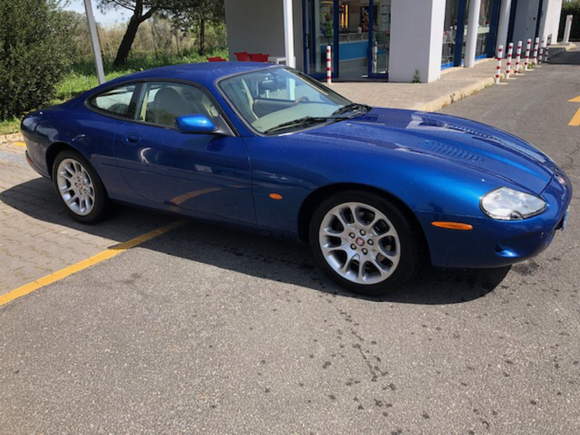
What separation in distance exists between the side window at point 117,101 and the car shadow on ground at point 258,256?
100 cm

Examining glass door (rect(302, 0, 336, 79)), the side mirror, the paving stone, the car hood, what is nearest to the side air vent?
the car hood

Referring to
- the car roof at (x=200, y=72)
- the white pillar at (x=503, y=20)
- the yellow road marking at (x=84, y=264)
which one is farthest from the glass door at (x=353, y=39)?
the yellow road marking at (x=84, y=264)

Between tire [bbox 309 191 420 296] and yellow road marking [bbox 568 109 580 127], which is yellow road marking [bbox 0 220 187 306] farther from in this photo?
yellow road marking [bbox 568 109 580 127]

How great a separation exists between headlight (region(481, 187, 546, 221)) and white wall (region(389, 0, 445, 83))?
11.4 meters

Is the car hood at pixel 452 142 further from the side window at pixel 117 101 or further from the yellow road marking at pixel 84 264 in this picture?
the yellow road marking at pixel 84 264

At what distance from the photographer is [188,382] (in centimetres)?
251

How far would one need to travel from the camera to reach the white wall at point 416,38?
1298 centimetres

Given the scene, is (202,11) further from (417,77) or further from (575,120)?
(575,120)

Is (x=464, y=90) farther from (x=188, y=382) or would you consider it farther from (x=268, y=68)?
(x=188, y=382)

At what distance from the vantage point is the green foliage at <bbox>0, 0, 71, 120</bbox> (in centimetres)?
836

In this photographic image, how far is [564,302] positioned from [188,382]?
2.36 m

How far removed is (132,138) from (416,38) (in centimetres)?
1133

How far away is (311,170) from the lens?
317 cm

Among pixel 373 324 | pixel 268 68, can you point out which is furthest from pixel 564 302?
pixel 268 68
